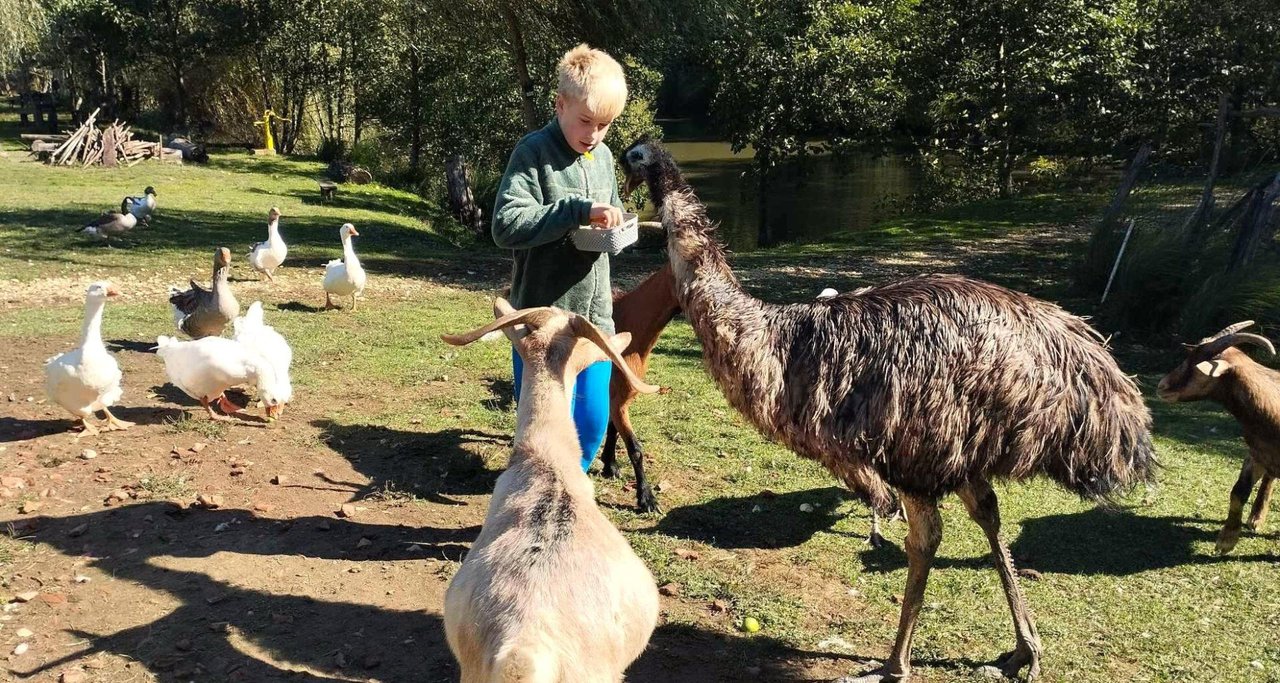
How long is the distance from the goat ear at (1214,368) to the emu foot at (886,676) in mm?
3009

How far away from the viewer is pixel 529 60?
64.1ft

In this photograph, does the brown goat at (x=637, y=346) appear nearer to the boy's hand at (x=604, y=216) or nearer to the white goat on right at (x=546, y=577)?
the boy's hand at (x=604, y=216)

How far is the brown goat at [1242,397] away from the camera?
561cm

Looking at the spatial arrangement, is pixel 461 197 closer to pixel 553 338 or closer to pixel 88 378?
pixel 88 378

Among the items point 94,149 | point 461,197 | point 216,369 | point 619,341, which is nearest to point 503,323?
point 619,341

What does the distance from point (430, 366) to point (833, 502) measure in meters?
4.15

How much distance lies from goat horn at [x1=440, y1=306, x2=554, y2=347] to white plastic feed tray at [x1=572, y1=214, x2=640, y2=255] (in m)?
0.38

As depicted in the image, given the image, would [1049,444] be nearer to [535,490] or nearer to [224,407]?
[535,490]

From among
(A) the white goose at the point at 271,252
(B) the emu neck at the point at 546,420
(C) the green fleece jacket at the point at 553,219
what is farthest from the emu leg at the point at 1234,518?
(A) the white goose at the point at 271,252

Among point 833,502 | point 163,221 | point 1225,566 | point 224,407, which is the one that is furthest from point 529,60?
point 1225,566

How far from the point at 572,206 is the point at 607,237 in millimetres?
201

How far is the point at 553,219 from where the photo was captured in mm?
4141

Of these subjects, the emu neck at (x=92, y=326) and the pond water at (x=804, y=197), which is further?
the pond water at (x=804, y=197)

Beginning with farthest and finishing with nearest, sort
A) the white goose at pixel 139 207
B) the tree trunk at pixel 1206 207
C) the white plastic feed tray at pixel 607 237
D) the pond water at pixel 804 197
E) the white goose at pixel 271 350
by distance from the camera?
the pond water at pixel 804 197 → the white goose at pixel 139 207 → the tree trunk at pixel 1206 207 → the white goose at pixel 271 350 → the white plastic feed tray at pixel 607 237
